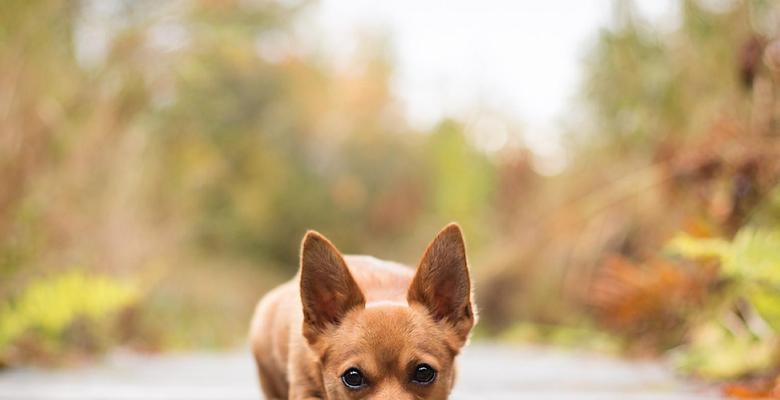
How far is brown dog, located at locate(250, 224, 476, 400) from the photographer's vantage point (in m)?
3.16

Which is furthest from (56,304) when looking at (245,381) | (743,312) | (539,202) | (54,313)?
(539,202)

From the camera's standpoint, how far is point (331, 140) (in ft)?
79.8

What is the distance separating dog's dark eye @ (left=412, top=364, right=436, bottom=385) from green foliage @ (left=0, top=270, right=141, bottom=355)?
4.04m

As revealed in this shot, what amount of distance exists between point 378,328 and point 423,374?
0.22 m

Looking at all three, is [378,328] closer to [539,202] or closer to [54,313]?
[54,313]

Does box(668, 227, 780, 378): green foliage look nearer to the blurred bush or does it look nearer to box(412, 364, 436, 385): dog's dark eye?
box(412, 364, 436, 385): dog's dark eye

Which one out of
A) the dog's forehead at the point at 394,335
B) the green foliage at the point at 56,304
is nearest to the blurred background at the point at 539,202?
the green foliage at the point at 56,304

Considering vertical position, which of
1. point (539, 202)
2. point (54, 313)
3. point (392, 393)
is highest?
point (539, 202)

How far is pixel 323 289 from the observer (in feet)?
11.2

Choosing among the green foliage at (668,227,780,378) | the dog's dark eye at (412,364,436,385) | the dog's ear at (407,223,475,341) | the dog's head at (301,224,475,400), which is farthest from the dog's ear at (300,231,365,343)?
the green foliage at (668,227,780,378)

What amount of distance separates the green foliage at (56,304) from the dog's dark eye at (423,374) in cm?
404

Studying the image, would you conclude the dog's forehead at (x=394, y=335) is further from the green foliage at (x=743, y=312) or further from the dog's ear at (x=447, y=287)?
the green foliage at (x=743, y=312)

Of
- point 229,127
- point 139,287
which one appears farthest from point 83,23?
point 229,127

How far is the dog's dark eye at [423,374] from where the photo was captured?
318 centimetres
